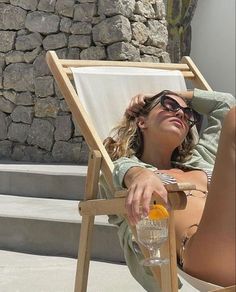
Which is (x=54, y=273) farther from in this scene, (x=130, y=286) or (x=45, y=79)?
(x=45, y=79)

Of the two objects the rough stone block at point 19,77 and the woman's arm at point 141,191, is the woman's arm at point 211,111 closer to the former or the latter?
the woman's arm at point 141,191

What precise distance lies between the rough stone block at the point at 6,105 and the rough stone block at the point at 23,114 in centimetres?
8

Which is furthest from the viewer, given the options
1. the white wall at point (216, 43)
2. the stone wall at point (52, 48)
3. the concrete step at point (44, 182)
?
the white wall at point (216, 43)

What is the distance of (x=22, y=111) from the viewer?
5965mm

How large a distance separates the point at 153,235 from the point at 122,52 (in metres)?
3.86

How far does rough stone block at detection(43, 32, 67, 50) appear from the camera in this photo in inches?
228

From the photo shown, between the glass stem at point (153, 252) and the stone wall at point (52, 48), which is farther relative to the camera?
the stone wall at point (52, 48)

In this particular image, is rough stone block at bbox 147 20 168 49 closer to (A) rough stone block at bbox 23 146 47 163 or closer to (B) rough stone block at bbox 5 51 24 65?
(B) rough stone block at bbox 5 51 24 65

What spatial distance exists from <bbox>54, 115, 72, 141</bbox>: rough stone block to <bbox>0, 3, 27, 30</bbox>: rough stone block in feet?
3.63

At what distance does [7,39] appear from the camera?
237 inches

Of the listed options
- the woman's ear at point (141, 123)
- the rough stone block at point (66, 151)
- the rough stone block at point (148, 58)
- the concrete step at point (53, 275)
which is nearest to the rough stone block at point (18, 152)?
the rough stone block at point (66, 151)

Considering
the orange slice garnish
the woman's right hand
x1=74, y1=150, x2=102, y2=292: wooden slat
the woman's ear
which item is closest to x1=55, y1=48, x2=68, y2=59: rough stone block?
the woman's ear

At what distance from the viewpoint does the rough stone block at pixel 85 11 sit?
224 inches

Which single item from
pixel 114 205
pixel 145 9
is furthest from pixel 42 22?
pixel 114 205
